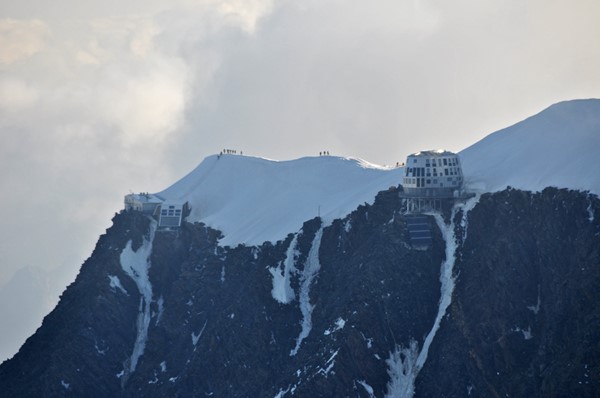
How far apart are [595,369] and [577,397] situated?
498 centimetres

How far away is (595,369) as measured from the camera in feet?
653

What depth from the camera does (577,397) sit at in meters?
199
